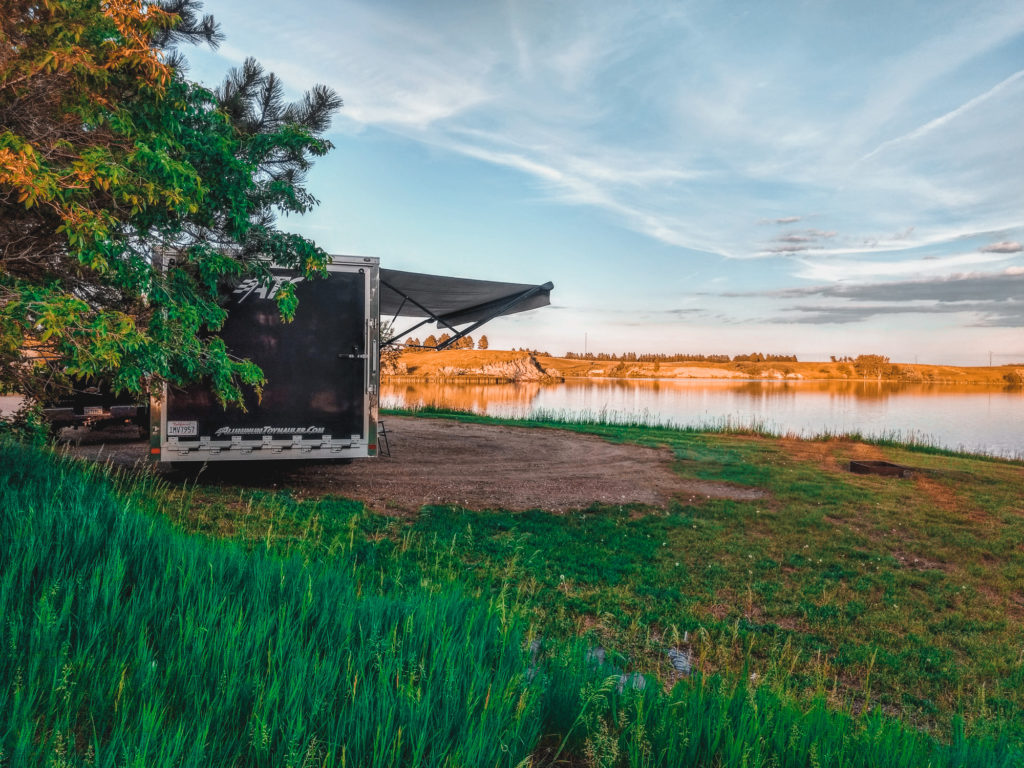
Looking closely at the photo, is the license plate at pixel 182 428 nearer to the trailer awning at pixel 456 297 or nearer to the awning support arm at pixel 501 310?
the trailer awning at pixel 456 297

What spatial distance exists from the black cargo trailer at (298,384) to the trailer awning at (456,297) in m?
1.66

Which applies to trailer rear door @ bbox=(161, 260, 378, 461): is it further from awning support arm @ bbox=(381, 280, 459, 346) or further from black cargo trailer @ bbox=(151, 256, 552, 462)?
awning support arm @ bbox=(381, 280, 459, 346)

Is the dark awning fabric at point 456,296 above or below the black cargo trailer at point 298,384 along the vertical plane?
above

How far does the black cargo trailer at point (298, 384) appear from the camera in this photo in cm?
644

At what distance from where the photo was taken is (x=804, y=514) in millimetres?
6711

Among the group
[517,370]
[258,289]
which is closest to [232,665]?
[258,289]

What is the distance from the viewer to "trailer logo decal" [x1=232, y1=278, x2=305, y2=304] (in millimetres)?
6469

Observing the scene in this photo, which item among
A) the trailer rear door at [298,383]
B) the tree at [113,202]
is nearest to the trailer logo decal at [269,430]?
the trailer rear door at [298,383]

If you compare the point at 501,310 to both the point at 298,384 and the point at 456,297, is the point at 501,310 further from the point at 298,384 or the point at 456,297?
the point at 298,384

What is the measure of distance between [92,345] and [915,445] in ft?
57.1

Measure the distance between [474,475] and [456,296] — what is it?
3450mm

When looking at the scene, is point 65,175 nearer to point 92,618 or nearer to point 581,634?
point 92,618

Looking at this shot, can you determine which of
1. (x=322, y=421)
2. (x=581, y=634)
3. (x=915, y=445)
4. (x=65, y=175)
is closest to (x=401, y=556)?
(x=581, y=634)

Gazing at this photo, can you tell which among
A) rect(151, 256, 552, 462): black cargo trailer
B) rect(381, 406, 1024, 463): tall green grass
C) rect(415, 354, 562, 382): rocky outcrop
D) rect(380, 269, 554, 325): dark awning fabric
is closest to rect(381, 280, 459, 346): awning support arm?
rect(380, 269, 554, 325): dark awning fabric
